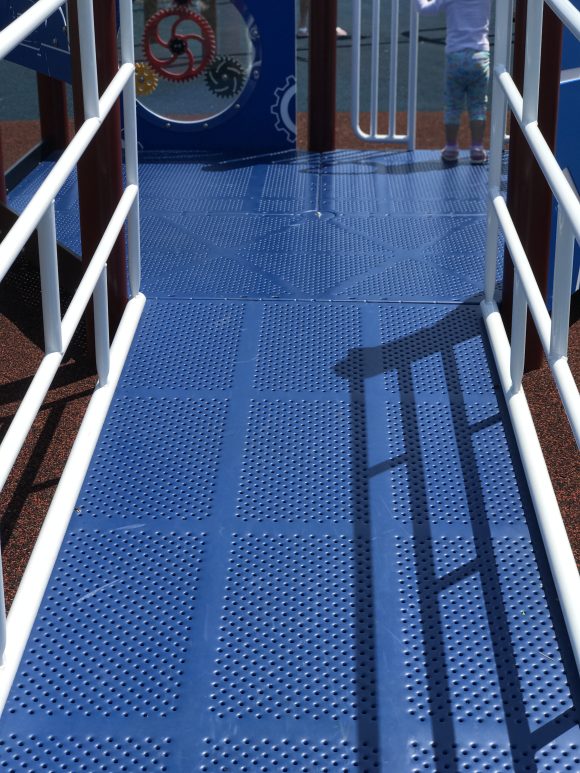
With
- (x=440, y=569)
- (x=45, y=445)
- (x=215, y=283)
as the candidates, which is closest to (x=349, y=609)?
(x=440, y=569)

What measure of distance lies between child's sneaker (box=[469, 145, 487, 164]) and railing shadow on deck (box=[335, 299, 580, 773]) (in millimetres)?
2145

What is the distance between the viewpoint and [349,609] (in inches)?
93.0

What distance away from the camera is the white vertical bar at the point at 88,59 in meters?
2.79

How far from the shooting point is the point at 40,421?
3.21m

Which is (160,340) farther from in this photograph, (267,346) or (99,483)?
(99,483)

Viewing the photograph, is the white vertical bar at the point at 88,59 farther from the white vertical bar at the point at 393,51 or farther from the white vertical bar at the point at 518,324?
the white vertical bar at the point at 393,51

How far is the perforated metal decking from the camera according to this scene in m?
2.06

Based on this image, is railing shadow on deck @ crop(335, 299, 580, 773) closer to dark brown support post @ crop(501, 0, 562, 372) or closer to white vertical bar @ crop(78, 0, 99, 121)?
dark brown support post @ crop(501, 0, 562, 372)

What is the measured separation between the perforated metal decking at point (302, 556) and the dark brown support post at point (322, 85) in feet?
5.80

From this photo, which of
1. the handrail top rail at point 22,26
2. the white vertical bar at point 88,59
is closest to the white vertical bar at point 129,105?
the white vertical bar at point 88,59

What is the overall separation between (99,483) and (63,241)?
180cm

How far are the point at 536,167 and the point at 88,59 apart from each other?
1.24 meters

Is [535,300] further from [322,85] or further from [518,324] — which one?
[322,85]

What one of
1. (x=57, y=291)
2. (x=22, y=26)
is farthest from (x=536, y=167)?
(x=22, y=26)
